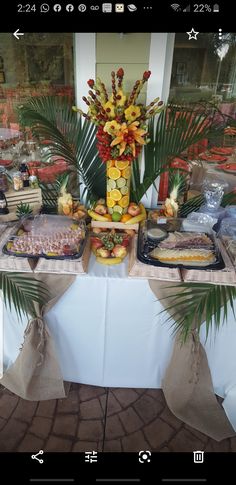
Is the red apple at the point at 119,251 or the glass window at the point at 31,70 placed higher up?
the glass window at the point at 31,70

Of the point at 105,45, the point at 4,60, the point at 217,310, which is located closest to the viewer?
the point at 217,310

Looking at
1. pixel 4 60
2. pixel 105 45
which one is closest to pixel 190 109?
pixel 105 45

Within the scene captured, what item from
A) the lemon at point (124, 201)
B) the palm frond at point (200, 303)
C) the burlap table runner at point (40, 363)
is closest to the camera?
the palm frond at point (200, 303)

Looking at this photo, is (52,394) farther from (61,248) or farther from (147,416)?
(61,248)

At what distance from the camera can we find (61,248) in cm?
149

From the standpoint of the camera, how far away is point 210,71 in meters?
3.22

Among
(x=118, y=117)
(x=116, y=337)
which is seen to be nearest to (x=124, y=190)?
(x=118, y=117)

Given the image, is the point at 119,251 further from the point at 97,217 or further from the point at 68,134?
the point at 68,134

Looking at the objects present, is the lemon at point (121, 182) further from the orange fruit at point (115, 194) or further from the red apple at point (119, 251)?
the red apple at point (119, 251)

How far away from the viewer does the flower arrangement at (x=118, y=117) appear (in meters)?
1.37

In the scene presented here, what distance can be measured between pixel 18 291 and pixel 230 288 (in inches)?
35.7

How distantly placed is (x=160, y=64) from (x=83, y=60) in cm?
39

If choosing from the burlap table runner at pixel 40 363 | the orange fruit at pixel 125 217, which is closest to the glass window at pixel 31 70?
the orange fruit at pixel 125 217

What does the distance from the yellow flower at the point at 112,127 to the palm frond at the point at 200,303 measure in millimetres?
712
